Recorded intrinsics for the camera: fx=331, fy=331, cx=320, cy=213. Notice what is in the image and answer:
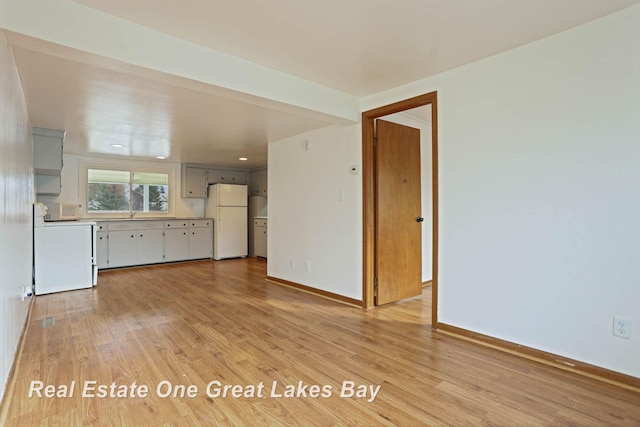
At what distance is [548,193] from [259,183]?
20.2 ft

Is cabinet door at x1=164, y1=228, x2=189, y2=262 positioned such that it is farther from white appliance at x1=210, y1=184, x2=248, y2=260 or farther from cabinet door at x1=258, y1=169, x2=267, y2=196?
cabinet door at x1=258, y1=169, x2=267, y2=196

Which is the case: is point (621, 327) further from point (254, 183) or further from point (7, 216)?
point (254, 183)

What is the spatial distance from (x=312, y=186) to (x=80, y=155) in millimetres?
4628

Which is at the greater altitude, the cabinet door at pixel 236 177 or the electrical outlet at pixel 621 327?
the cabinet door at pixel 236 177

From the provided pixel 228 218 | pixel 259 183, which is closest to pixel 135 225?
pixel 228 218

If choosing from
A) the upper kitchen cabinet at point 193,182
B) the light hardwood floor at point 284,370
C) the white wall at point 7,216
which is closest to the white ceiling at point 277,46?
the white wall at point 7,216

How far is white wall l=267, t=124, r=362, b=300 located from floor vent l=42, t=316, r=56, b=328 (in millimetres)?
2518

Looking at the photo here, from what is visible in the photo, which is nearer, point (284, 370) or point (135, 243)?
point (284, 370)

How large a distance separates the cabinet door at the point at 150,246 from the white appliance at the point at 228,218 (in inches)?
42.7

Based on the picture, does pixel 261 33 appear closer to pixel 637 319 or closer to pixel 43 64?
pixel 43 64

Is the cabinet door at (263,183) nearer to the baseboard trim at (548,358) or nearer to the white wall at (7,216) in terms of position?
the white wall at (7,216)

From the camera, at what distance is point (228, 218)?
7.11 m

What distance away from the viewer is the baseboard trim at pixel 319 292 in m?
3.65

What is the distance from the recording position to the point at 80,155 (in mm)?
5949
